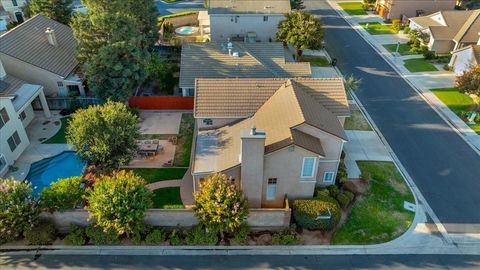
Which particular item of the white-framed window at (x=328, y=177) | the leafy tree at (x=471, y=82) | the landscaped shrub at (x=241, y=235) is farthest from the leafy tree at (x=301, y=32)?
the landscaped shrub at (x=241, y=235)

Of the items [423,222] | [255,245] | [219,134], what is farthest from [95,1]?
[423,222]

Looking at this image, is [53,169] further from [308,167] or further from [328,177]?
[328,177]

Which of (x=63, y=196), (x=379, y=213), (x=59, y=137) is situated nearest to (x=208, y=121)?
(x=63, y=196)

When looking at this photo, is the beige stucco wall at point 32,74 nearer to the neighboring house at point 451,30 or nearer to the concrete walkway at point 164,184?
the concrete walkway at point 164,184

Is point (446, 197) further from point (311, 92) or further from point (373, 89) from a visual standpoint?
point (373, 89)

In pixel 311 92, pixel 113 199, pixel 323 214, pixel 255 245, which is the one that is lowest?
pixel 255 245

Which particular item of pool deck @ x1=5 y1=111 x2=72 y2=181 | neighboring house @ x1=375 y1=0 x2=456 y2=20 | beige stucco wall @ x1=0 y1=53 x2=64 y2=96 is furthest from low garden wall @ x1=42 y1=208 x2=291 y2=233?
neighboring house @ x1=375 y1=0 x2=456 y2=20
